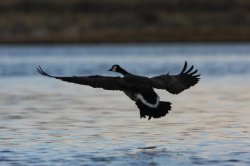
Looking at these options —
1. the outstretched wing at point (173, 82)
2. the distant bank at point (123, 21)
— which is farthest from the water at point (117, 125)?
the distant bank at point (123, 21)

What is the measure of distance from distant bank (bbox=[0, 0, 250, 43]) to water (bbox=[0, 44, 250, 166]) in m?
24.9

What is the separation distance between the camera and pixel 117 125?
1688cm

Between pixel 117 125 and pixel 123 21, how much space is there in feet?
150

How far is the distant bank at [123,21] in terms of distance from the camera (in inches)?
2286

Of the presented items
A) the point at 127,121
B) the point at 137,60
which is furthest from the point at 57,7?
the point at 127,121

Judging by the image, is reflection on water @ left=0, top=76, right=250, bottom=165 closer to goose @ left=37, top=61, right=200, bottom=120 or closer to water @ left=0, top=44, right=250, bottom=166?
water @ left=0, top=44, right=250, bottom=166

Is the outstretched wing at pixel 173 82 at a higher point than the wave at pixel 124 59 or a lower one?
lower

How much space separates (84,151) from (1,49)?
143 feet

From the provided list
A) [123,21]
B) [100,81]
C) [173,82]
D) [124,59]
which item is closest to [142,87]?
[100,81]

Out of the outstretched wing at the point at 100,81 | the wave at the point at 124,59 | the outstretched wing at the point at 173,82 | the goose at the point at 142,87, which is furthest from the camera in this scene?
the wave at the point at 124,59

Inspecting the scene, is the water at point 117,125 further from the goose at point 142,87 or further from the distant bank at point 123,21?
the distant bank at point 123,21

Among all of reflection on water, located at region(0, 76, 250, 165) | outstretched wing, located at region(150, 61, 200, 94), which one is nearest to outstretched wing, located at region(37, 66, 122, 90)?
outstretched wing, located at region(150, 61, 200, 94)

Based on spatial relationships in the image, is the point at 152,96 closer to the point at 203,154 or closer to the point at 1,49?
the point at 203,154

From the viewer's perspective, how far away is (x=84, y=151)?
13867mm
